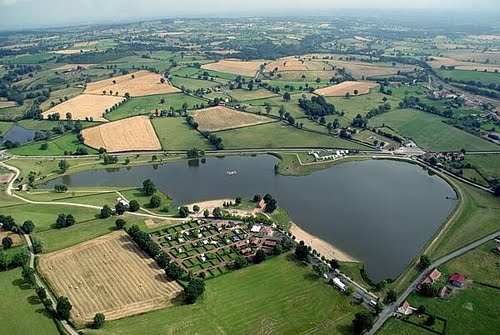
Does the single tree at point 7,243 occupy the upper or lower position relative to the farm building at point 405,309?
upper

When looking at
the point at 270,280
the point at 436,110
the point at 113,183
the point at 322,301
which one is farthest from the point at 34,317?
the point at 436,110

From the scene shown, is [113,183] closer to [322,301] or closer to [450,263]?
[322,301]

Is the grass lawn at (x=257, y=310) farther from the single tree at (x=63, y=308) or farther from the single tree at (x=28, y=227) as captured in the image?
the single tree at (x=28, y=227)

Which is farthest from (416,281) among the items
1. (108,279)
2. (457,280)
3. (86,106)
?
(86,106)

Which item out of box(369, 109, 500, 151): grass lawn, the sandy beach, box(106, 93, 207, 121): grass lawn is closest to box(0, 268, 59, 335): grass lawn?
the sandy beach

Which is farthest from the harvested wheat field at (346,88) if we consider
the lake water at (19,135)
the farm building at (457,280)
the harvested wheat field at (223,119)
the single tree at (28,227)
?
the single tree at (28,227)

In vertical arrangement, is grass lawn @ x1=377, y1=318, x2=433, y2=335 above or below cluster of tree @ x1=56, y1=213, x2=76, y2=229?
below

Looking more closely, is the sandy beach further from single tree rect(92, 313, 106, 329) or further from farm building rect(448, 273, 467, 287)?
single tree rect(92, 313, 106, 329)
